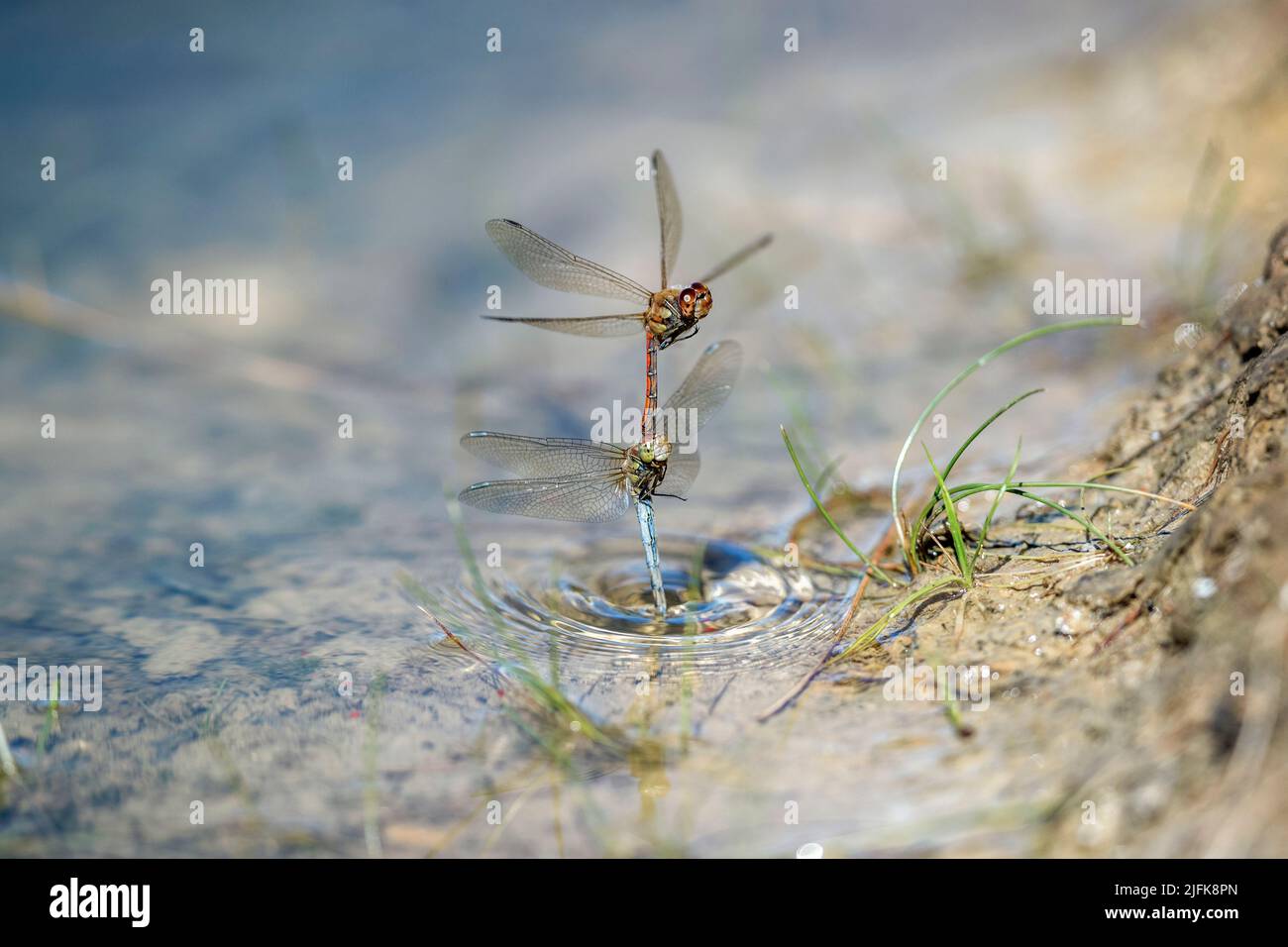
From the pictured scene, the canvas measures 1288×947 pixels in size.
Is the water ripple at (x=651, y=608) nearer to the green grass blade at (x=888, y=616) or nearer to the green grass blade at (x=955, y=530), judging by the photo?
the green grass blade at (x=888, y=616)

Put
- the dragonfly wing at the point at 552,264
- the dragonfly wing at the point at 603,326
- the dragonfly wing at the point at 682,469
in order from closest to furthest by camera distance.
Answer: the dragonfly wing at the point at 552,264 < the dragonfly wing at the point at 603,326 < the dragonfly wing at the point at 682,469

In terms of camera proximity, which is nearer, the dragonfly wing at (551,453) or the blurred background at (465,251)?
the dragonfly wing at (551,453)

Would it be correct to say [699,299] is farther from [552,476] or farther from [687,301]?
[552,476]

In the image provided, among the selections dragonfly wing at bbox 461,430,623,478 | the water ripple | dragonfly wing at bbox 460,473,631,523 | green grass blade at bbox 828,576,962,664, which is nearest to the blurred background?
the water ripple

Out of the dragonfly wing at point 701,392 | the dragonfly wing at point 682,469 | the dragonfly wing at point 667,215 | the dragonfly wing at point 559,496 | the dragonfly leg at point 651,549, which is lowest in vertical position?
the dragonfly leg at point 651,549

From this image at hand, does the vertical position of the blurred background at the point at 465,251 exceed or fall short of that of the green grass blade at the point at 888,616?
it exceeds it

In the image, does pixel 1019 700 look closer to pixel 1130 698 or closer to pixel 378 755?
pixel 1130 698

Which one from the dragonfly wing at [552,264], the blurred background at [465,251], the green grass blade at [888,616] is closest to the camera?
the green grass blade at [888,616]

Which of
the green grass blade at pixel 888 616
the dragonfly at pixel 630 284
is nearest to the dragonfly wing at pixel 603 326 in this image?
the dragonfly at pixel 630 284
